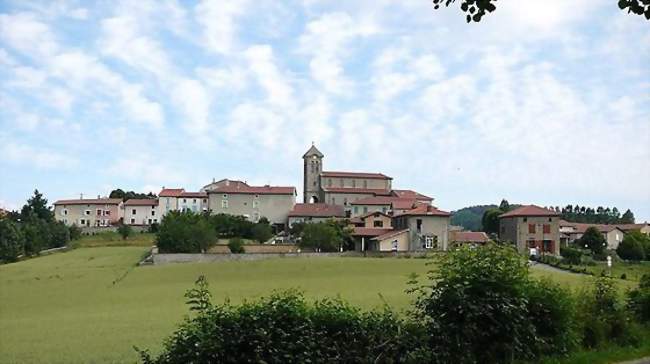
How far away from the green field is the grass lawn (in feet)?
35.5

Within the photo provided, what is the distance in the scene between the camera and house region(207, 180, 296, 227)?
116 m

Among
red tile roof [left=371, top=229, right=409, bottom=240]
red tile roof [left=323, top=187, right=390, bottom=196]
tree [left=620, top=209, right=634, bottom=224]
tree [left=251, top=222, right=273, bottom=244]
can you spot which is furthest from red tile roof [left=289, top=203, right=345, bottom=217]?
tree [left=620, top=209, right=634, bottom=224]

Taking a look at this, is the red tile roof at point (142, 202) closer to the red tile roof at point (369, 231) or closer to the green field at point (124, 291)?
the green field at point (124, 291)

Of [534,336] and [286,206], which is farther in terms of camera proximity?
[286,206]

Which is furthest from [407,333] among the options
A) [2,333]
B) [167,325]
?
[2,333]

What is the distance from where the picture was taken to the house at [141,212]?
4938 inches

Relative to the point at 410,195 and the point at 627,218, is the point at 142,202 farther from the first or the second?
the point at 627,218

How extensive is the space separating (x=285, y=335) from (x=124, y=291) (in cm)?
3748

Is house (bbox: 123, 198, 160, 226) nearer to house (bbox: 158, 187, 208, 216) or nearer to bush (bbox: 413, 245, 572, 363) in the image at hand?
house (bbox: 158, 187, 208, 216)

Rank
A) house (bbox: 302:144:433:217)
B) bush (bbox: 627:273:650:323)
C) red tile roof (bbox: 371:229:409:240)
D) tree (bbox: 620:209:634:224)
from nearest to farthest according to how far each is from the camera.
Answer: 1. bush (bbox: 627:273:650:323)
2. red tile roof (bbox: 371:229:409:240)
3. house (bbox: 302:144:433:217)
4. tree (bbox: 620:209:634:224)

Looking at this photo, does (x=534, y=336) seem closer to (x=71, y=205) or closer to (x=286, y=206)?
(x=286, y=206)

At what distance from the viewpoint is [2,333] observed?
77.2ft

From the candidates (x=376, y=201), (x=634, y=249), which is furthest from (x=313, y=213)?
(x=634, y=249)

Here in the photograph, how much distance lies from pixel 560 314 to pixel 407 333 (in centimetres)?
317
